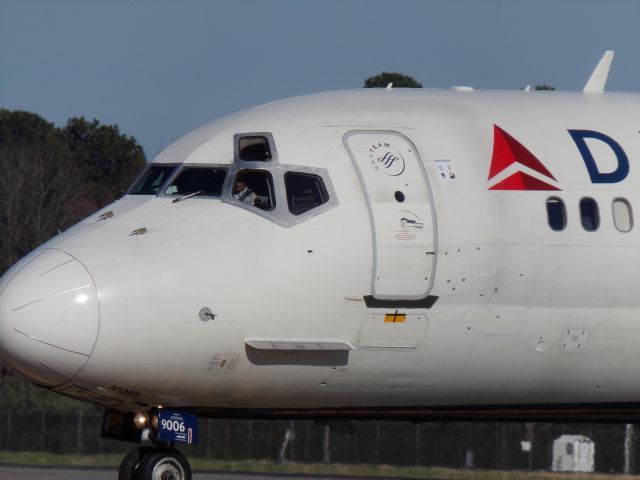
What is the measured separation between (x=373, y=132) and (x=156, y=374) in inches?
150

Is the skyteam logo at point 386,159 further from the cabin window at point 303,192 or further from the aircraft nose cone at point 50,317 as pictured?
the aircraft nose cone at point 50,317

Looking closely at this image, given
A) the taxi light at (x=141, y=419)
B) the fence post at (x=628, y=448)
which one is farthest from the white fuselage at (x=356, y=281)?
the fence post at (x=628, y=448)

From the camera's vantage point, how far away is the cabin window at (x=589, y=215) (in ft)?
57.5

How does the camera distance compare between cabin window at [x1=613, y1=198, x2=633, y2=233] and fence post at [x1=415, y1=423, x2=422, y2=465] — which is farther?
fence post at [x1=415, y1=423, x2=422, y2=465]

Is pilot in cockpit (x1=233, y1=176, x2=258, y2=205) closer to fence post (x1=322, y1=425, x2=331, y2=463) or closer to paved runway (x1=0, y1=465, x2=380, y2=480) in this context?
paved runway (x1=0, y1=465, x2=380, y2=480)

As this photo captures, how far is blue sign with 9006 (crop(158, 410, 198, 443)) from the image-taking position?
54.3 ft

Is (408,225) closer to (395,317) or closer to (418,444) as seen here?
(395,317)

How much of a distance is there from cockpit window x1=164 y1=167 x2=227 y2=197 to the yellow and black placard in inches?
90.8

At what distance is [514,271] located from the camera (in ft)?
55.8

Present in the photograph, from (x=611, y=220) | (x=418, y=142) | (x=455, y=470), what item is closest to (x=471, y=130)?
(x=418, y=142)

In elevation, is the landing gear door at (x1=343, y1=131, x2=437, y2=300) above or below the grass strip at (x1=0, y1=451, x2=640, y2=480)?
above

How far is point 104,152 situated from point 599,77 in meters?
73.8

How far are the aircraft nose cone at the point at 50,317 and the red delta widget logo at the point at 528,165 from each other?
16.2ft

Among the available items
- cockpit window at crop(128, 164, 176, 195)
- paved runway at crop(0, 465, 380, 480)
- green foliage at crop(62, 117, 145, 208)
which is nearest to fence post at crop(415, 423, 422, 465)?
paved runway at crop(0, 465, 380, 480)
